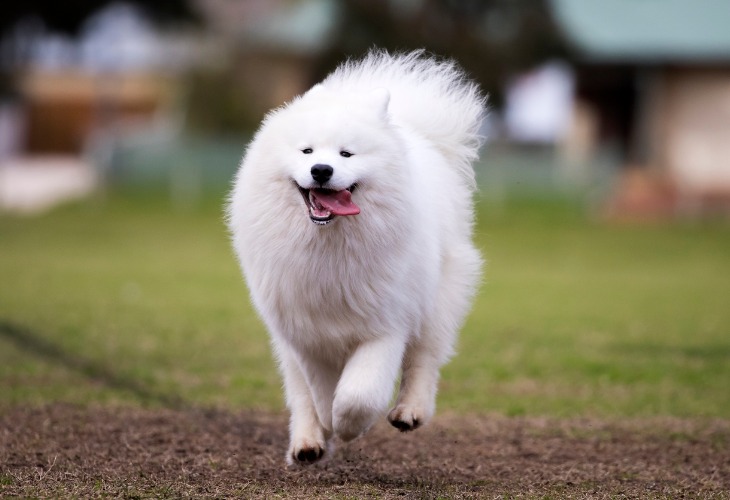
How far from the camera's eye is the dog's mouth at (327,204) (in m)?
4.90

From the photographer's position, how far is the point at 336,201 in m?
4.93

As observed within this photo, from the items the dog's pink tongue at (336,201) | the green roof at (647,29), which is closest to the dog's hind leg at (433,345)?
the dog's pink tongue at (336,201)

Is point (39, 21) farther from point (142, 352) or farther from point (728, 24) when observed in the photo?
point (142, 352)

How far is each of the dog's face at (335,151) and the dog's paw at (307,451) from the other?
3.65 ft

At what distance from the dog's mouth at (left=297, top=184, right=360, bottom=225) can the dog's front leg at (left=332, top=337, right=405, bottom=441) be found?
0.68 meters

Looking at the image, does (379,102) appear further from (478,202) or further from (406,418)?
(478,202)

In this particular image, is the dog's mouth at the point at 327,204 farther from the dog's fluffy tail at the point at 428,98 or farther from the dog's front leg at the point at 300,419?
the dog's fluffy tail at the point at 428,98

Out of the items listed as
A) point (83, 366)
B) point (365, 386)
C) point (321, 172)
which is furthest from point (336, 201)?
point (83, 366)

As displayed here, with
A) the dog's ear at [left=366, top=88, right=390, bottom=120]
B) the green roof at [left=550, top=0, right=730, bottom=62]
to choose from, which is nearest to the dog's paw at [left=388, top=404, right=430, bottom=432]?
the dog's ear at [left=366, top=88, right=390, bottom=120]

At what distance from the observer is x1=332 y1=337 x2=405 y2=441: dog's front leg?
5.04 m

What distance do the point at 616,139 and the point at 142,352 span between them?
23.8m

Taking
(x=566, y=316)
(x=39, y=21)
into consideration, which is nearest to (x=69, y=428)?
(x=566, y=316)

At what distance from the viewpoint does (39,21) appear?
29.1m

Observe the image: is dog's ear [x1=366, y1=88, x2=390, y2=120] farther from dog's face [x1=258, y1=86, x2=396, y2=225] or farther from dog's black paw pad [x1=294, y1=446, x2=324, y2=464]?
dog's black paw pad [x1=294, y1=446, x2=324, y2=464]
